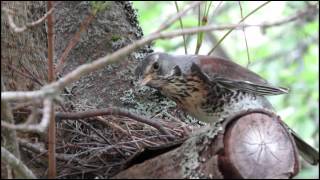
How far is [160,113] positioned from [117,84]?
1.26 ft

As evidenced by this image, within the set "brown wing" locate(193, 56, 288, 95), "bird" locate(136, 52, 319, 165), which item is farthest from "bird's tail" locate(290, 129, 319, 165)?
"brown wing" locate(193, 56, 288, 95)

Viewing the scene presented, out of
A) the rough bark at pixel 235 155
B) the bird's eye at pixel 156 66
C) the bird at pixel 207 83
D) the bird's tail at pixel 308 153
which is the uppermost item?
the bird's eye at pixel 156 66

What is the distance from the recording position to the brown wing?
12.5 ft

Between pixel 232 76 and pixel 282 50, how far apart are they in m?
4.55

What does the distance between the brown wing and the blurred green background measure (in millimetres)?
2787

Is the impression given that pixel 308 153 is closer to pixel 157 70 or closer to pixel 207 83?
pixel 207 83

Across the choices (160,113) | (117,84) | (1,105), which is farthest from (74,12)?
(1,105)

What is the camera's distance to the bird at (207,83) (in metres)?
3.83

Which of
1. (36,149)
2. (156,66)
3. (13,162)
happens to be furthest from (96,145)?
(13,162)

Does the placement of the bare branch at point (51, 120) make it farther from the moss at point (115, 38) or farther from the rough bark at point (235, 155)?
the moss at point (115, 38)

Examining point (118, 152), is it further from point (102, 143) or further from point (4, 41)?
point (4, 41)

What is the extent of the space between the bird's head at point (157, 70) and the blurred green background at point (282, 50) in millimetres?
2870

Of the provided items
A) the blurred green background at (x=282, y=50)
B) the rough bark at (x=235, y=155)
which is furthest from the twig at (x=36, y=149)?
the blurred green background at (x=282, y=50)

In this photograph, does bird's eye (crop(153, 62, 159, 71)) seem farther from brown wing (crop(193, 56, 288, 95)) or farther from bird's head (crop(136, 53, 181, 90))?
brown wing (crop(193, 56, 288, 95))
